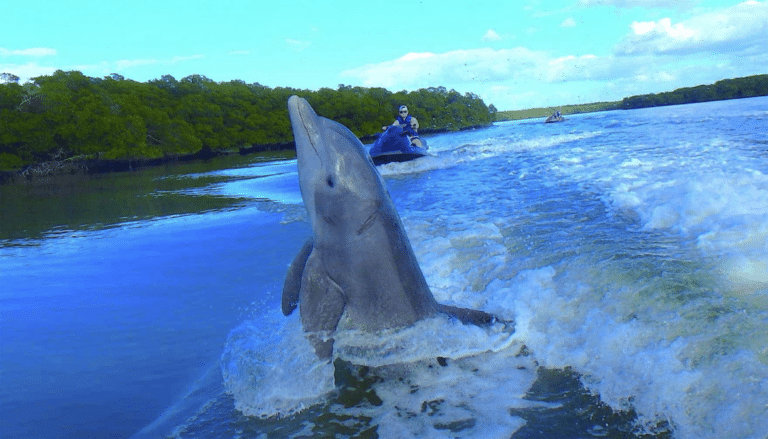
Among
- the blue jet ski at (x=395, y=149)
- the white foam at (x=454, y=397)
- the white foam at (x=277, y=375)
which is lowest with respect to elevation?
the white foam at (x=454, y=397)

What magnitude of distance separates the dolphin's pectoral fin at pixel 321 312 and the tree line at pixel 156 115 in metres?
39.2

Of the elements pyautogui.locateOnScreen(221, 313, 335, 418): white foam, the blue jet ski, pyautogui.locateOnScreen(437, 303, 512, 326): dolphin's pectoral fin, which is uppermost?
the blue jet ski

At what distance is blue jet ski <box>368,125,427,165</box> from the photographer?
19.7 meters

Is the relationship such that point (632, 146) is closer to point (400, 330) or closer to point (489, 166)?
point (489, 166)

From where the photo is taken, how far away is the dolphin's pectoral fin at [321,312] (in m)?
3.51

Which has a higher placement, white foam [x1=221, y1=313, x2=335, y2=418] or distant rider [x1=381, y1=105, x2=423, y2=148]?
distant rider [x1=381, y1=105, x2=423, y2=148]

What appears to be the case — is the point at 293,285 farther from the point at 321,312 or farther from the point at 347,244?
the point at 347,244

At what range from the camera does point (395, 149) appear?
19.8 m

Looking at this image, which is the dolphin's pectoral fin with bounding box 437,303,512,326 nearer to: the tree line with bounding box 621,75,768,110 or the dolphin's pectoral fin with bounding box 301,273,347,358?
the dolphin's pectoral fin with bounding box 301,273,347,358

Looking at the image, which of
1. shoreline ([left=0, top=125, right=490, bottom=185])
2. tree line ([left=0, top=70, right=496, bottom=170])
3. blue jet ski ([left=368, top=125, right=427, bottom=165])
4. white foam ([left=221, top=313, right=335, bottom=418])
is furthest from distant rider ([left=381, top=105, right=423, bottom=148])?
tree line ([left=0, top=70, right=496, bottom=170])

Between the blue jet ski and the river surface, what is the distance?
11.6 metres

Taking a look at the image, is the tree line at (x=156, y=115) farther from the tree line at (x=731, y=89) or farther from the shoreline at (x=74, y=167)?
the tree line at (x=731, y=89)

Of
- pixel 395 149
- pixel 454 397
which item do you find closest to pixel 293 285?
pixel 454 397

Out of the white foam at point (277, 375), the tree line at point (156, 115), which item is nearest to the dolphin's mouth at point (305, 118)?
the white foam at point (277, 375)
